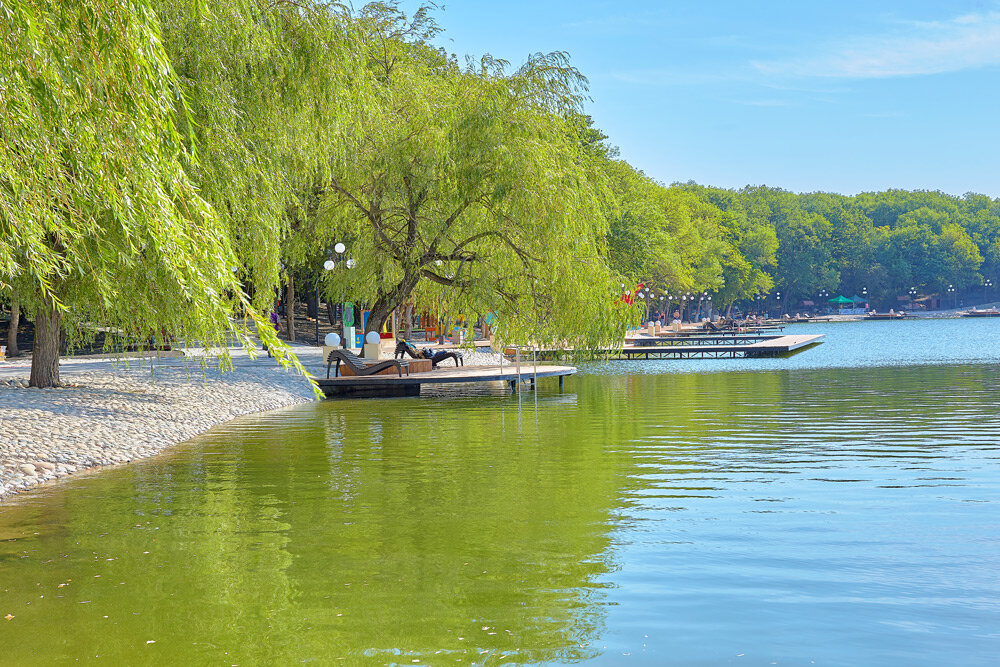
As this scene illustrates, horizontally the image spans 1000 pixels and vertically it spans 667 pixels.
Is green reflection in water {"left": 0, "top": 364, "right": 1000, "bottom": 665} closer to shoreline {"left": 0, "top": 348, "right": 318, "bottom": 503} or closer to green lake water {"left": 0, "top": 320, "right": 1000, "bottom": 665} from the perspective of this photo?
green lake water {"left": 0, "top": 320, "right": 1000, "bottom": 665}

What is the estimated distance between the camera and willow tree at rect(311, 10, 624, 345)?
21125 millimetres

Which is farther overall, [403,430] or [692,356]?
[692,356]

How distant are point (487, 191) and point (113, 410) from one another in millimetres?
9145

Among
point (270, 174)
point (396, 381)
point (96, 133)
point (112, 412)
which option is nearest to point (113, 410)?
point (112, 412)

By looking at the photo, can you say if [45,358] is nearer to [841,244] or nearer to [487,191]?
[487,191]

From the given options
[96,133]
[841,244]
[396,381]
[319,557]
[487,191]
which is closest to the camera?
[96,133]

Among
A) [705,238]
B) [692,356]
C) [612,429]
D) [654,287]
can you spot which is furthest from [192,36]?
[705,238]

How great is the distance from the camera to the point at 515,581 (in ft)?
24.7

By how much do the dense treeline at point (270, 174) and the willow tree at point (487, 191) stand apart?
52mm

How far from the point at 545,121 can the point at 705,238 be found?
2924 inches

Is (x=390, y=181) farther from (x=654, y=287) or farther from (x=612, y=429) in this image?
(x=654, y=287)

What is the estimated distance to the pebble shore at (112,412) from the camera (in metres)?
13.1

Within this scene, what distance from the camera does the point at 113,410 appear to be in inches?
667

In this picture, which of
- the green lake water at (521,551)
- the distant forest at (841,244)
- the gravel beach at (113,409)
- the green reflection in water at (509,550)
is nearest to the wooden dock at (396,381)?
the gravel beach at (113,409)
